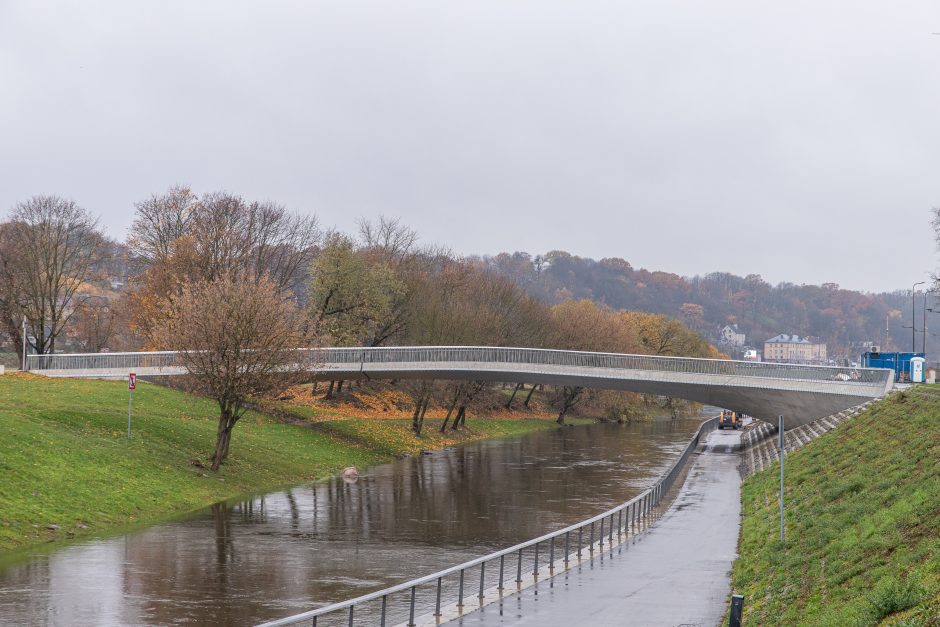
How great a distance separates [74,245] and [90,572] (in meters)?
59.8

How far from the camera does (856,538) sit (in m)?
18.1

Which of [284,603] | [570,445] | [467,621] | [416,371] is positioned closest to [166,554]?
[284,603]

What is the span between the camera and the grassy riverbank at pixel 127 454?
27.4 m

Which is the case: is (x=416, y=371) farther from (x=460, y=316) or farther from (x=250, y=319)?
(x=250, y=319)

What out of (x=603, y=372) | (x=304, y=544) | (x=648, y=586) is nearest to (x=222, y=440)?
(x=304, y=544)

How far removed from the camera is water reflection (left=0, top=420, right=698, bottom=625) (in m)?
18.5

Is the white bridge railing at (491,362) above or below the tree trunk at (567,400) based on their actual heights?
above

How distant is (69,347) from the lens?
335 ft

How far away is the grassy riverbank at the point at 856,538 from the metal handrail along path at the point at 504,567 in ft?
10.4

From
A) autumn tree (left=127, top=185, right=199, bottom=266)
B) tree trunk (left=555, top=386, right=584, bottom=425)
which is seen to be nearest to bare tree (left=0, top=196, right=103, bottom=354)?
autumn tree (left=127, top=185, right=199, bottom=266)

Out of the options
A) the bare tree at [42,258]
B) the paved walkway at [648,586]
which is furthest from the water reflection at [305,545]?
the bare tree at [42,258]

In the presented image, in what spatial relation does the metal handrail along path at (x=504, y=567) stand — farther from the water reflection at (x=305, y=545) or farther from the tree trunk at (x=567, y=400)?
the tree trunk at (x=567, y=400)

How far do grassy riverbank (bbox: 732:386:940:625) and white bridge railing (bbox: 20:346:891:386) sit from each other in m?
19.9

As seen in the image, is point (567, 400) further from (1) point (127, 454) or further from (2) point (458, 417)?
(1) point (127, 454)
